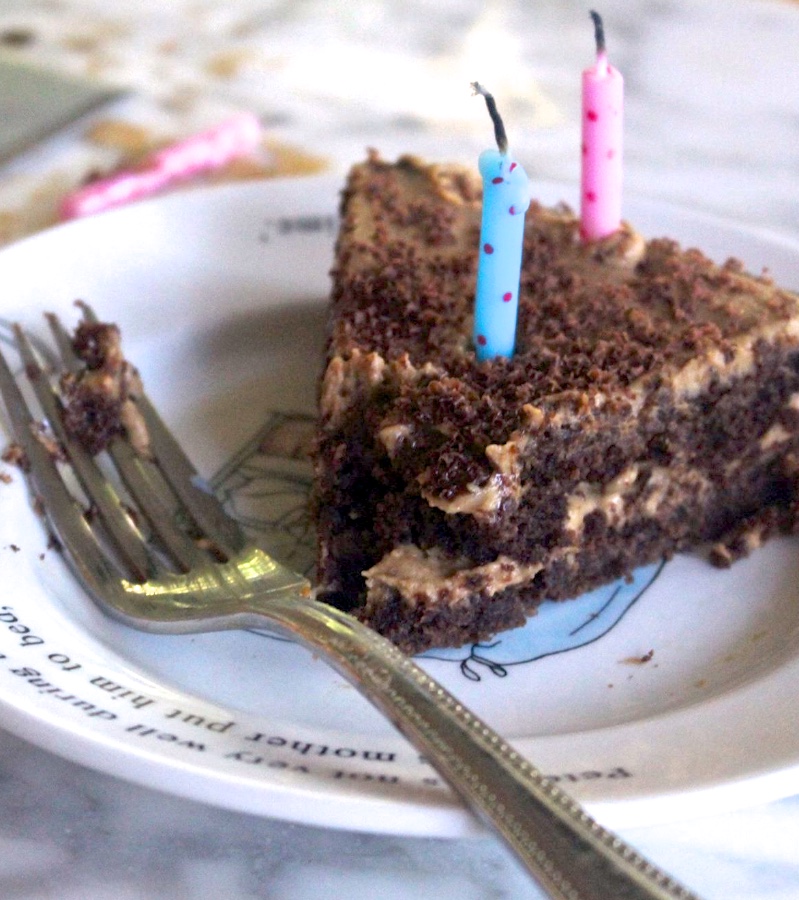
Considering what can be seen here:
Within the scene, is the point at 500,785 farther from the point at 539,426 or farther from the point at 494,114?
the point at 494,114

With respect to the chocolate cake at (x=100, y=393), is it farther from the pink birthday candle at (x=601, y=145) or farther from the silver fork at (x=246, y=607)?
the pink birthday candle at (x=601, y=145)

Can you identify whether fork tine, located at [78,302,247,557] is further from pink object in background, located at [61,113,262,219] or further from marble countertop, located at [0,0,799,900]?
pink object in background, located at [61,113,262,219]

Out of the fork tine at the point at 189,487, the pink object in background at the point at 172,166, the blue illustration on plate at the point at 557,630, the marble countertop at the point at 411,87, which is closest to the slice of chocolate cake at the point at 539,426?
the blue illustration on plate at the point at 557,630

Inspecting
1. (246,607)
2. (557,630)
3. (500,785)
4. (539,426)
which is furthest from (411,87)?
(500,785)

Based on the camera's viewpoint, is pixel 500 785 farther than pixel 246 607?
No

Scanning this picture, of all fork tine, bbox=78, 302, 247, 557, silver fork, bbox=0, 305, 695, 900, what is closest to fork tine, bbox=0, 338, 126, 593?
silver fork, bbox=0, 305, 695, 900
